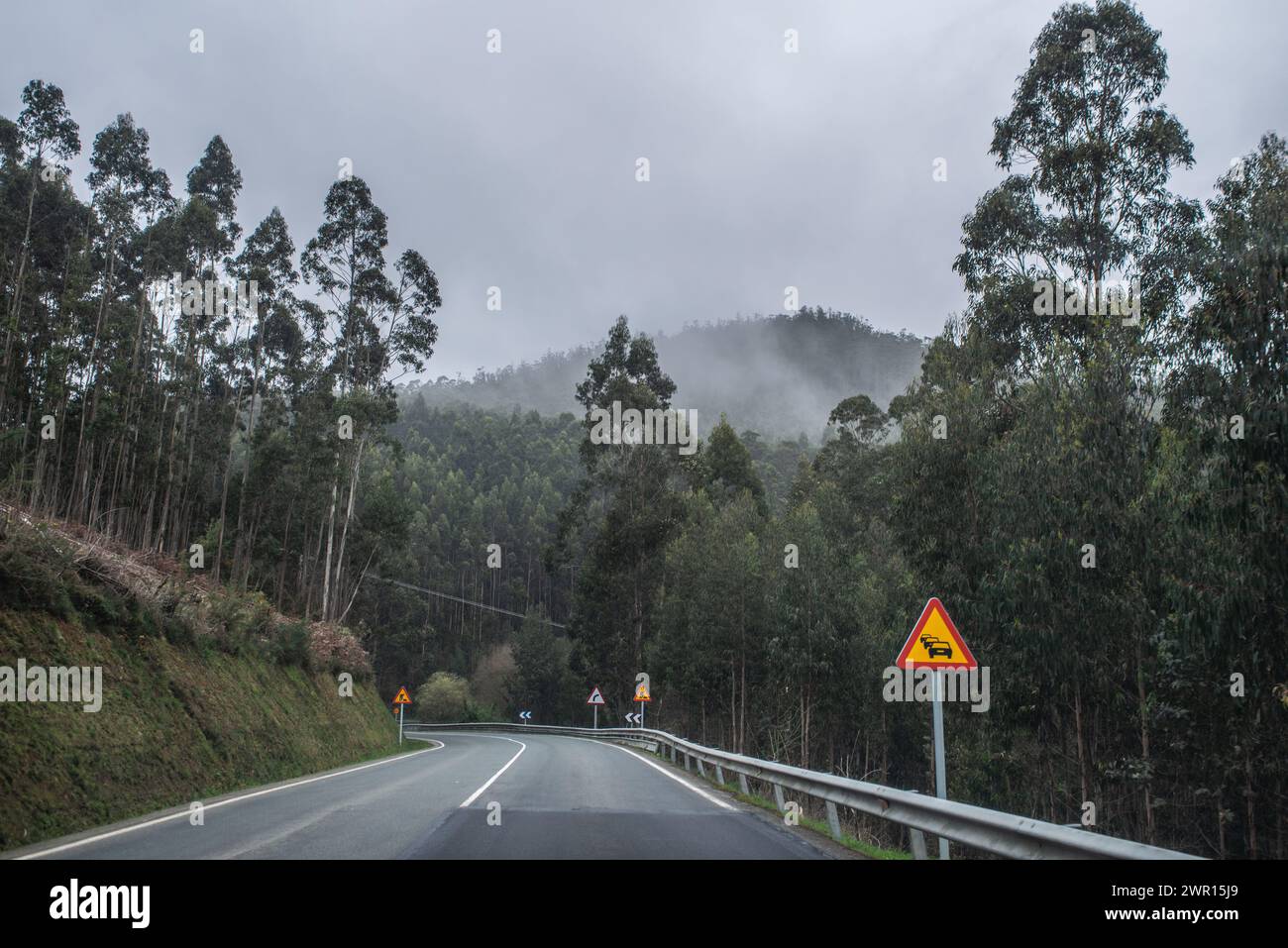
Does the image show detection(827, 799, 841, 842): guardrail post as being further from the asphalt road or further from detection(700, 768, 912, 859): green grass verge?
the asphalt road

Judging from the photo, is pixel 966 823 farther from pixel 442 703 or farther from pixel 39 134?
pixel 442 703

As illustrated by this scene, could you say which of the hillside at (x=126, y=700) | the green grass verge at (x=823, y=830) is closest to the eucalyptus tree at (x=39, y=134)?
the hillside at (x=126, y=700)

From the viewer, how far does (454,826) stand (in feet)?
29.7

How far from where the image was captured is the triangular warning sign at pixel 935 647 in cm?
818

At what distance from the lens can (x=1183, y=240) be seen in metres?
18.9

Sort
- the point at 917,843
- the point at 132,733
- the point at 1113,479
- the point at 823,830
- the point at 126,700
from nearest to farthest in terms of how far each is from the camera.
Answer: the point at 917,843 → the point at 823,830 → the point at 132,733 → the point at 126,700 → the point at 1113,479

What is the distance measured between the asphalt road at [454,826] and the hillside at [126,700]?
0.75m

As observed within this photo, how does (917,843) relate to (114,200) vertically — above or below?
below

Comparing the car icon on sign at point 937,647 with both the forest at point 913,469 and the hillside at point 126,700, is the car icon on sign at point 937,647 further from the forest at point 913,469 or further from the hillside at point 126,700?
the hillside at point 126,700

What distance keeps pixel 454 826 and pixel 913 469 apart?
45.2ft

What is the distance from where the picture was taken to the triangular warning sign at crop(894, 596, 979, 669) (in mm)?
8180

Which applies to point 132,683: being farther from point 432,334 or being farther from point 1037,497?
point 432,334

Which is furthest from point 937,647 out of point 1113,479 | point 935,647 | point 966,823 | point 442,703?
point 442,703
